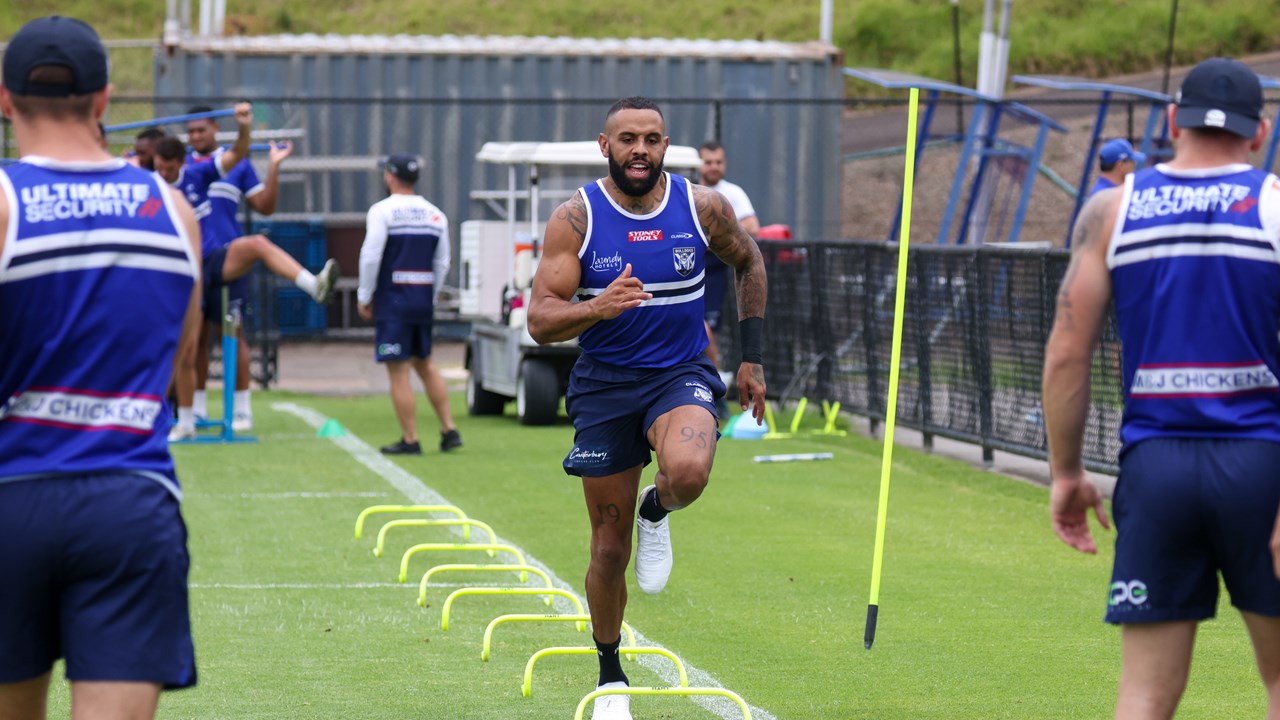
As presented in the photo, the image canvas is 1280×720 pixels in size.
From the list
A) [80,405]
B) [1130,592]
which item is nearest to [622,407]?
[1130,592]

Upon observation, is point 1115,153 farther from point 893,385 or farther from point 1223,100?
point 1223,100

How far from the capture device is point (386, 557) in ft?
30.0

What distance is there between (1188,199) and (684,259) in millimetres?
2373

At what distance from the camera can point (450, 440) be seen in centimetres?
1325

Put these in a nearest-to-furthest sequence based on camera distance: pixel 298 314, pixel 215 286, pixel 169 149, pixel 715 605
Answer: pixel 715 605
pixel 169 149
pixel 215 286
pixel 298 314

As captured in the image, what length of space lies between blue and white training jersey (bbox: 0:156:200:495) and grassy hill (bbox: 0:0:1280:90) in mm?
36626

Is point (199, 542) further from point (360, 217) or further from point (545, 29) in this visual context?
point (545, 29)

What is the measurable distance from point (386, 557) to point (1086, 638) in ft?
12.2

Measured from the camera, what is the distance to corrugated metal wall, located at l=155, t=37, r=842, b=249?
22.1m

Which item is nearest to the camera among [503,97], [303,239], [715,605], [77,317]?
[77,317]

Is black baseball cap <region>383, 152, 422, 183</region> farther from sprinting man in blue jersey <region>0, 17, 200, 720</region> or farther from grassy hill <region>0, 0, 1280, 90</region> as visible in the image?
grassy hill <region>0, 0, 1280, 90</region>

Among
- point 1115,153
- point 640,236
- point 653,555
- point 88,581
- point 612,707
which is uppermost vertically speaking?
point 1115,153

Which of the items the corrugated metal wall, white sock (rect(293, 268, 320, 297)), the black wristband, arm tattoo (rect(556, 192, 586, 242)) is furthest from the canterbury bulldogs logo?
the corrugated metal wall

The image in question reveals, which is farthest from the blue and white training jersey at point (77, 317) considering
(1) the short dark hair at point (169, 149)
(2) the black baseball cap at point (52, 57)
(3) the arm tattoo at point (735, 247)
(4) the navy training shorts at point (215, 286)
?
(1) the short dark hair at point (169, 149)
